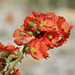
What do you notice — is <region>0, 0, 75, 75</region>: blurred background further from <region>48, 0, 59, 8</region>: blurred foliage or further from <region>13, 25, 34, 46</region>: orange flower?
<region>13, 25, 34, 46</region>: orange flower

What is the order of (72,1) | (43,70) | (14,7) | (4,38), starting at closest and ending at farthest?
(43,70), (4,38), (14,7), (72,1)

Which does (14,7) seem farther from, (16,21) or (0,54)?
(0,54)

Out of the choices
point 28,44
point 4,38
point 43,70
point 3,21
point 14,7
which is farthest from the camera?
point 14,7

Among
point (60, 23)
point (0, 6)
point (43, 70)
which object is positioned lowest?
point (60, 23)

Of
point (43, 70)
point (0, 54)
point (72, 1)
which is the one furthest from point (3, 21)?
point (0, 54)

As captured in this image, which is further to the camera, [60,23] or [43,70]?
[43,70]

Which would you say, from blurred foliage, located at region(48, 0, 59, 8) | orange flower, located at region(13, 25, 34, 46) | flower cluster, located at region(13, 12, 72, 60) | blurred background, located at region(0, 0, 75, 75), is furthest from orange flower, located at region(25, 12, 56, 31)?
blurred foliage, located at region(48, 0, 59, 8)

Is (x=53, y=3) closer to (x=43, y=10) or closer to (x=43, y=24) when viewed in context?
(x=43, y=10)
